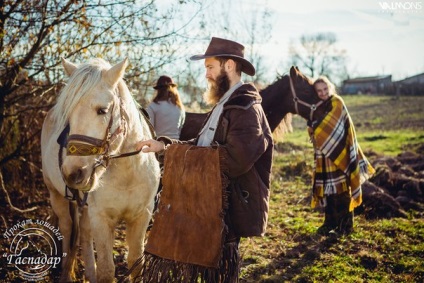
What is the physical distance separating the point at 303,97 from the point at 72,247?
13.7 feet

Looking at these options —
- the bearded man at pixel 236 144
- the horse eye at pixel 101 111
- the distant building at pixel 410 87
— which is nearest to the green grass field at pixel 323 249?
the bearded man at pixel 236 144

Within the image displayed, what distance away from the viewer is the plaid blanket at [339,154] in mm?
5414

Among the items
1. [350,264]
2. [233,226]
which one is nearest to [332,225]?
[350,264]

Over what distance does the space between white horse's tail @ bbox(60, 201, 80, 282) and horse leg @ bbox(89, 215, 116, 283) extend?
3.53 feet

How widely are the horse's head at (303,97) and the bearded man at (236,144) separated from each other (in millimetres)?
3447

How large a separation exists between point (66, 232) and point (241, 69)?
3.12 metres

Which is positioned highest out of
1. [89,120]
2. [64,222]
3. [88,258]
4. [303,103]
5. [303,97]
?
[303,97]

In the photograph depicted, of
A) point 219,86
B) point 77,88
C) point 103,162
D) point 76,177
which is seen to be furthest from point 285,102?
point 76,177

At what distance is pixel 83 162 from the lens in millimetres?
2414

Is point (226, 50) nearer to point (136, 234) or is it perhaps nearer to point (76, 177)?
Result: point (76, 177)

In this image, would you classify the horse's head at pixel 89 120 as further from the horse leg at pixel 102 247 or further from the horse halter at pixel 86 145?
the horse leg at pixel 102 247

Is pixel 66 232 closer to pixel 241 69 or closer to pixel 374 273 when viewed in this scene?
pixel 241 69

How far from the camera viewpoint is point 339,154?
544 cm

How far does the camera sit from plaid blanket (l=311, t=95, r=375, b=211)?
17.8 ft
